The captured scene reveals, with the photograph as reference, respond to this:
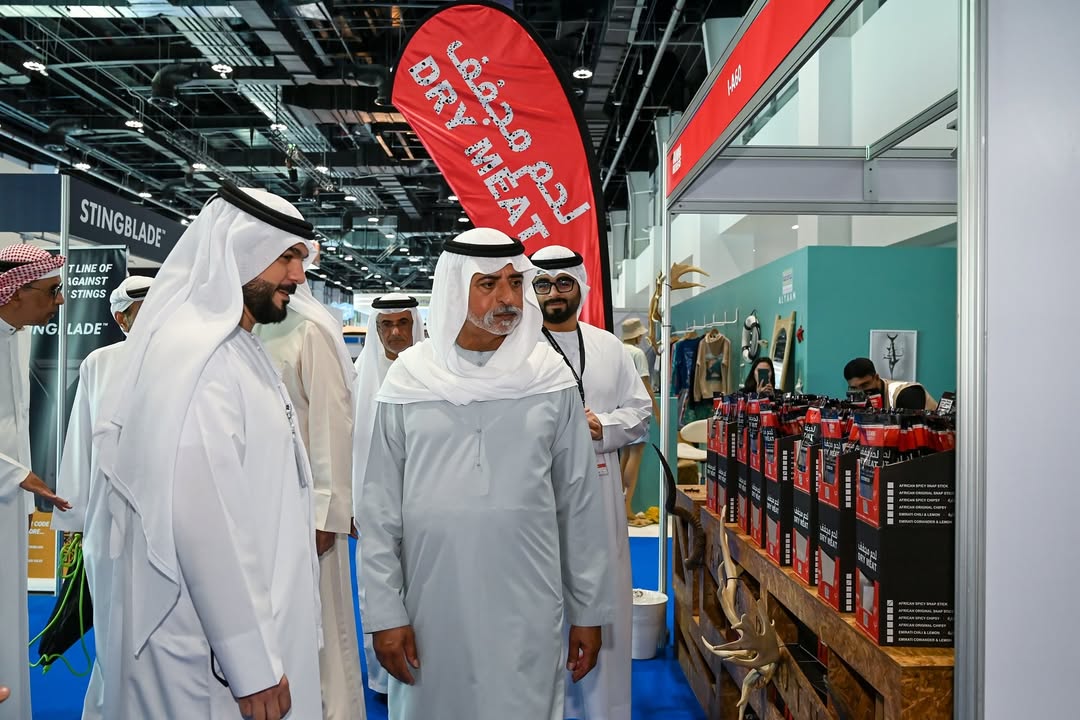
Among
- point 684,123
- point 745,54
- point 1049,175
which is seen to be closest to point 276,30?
point 684,123

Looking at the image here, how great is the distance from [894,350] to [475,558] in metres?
4.72

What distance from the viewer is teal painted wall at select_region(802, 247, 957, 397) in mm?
5992

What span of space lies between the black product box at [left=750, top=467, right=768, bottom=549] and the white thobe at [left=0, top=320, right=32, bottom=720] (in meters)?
2.41

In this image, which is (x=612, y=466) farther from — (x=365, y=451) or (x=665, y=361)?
(x=665, y=361)

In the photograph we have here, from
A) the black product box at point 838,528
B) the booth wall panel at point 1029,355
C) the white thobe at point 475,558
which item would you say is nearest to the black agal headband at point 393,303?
the white thobe at point 475,558

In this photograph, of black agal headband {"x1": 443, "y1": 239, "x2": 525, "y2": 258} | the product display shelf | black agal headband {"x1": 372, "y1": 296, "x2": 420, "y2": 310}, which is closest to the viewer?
the product display shelf

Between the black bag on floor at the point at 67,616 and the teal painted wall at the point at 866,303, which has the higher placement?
the teal painted wall at the point at 866,303

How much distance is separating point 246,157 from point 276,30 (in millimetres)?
7135

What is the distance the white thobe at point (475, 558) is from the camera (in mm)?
2055

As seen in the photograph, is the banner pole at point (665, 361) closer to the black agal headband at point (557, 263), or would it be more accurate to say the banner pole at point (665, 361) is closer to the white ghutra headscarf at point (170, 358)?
the black agal headband at point (557, 263)

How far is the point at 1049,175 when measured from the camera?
1.54 metres

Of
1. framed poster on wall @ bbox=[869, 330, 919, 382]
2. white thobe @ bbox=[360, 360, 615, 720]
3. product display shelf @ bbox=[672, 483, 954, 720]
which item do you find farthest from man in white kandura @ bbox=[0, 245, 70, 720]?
framed poster on wall @ bbox=[869, 330, 919, 382]

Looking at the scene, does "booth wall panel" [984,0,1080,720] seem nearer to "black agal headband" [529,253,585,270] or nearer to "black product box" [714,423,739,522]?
"black product box" [714,423,739,522]

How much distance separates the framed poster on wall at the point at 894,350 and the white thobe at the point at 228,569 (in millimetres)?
4931
